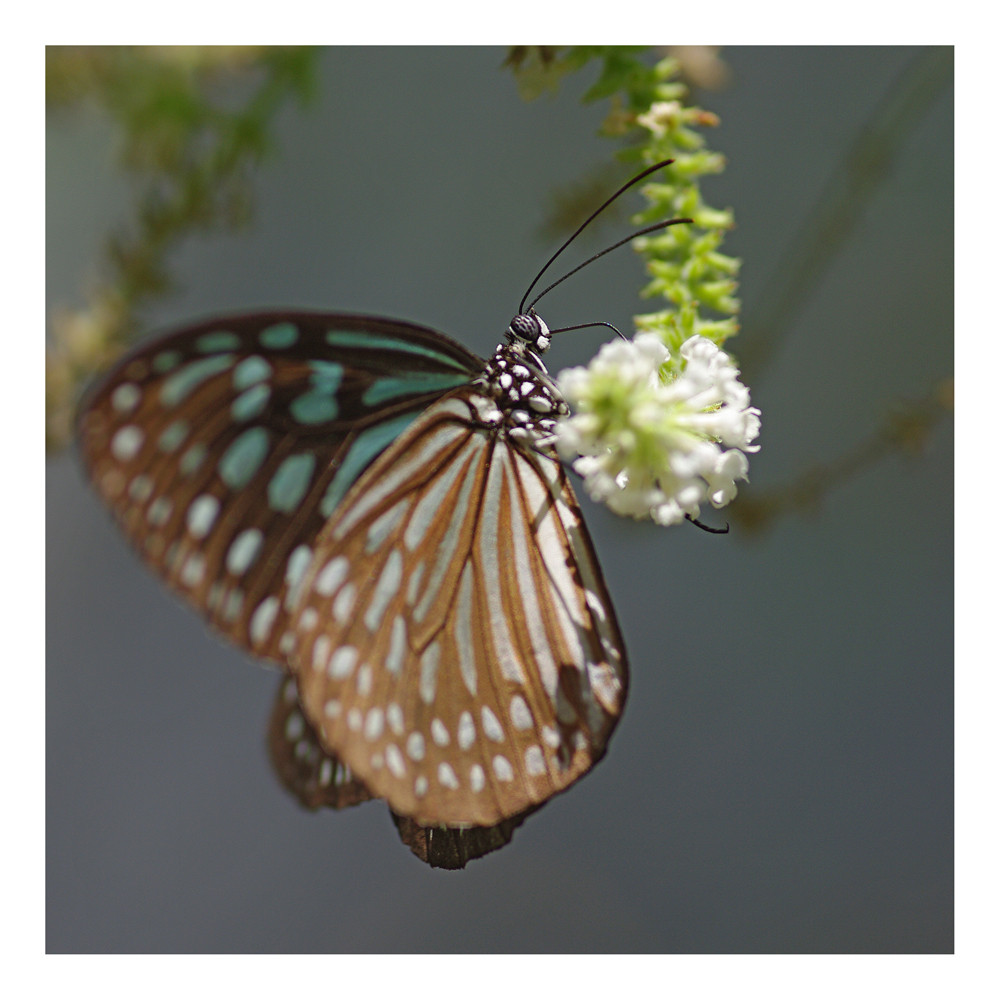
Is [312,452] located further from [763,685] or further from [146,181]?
[763,685]

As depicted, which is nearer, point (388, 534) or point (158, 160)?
point (388, 534)

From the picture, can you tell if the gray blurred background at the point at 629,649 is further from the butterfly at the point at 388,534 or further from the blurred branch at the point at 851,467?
the butterfly at the point at 388,534

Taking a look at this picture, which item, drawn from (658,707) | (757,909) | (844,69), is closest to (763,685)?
(658,707)

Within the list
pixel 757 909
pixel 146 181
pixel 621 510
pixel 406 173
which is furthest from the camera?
pixel 757 909

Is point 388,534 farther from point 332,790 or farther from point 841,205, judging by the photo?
point 841,205

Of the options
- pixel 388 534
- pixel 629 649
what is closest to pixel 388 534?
pixel 388 534

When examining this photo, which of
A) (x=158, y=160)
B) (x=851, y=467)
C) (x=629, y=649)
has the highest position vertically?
(x=158, y=160)
